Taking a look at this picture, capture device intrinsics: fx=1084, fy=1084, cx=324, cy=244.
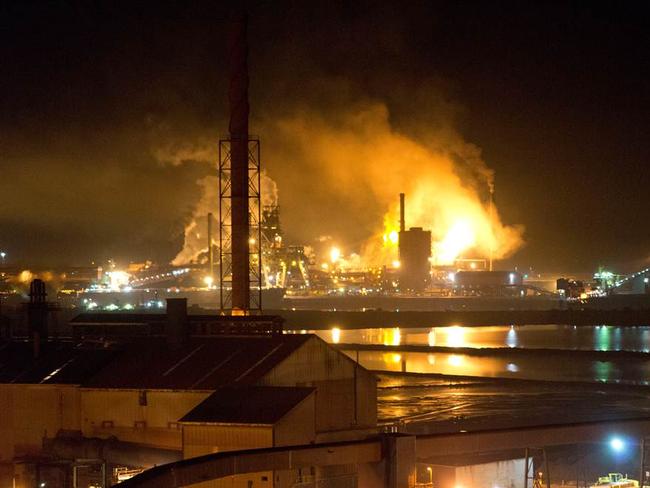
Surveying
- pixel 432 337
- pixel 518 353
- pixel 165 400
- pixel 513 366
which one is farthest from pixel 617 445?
pixel 432 337

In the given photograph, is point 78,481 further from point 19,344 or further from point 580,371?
point 580,371

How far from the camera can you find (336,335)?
242 ft

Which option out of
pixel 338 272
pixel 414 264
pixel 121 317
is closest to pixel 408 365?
pixel 121 317

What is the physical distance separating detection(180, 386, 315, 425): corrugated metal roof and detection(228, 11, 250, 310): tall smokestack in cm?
1946

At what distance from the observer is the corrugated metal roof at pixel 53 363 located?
2314cm

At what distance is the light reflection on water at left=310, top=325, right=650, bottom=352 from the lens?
6275 centimetres

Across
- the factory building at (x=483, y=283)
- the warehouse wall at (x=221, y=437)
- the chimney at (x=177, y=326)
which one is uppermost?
the factory building at (x=483, y=283)

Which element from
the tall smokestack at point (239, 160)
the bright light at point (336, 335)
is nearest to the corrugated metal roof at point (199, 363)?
the tall smokestack at point (239, 160)

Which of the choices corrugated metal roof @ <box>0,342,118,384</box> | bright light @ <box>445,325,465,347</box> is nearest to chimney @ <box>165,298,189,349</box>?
corrugated metal roof @ <box>0,342,118,384</box>

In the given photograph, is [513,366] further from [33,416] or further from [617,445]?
[33,416]

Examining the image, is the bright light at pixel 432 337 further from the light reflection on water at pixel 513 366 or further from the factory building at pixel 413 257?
the factory building at pixel 413 257

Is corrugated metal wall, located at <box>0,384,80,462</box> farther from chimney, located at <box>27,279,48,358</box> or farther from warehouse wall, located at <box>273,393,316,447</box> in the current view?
chimney, located at <box>27,279,48,358</box>

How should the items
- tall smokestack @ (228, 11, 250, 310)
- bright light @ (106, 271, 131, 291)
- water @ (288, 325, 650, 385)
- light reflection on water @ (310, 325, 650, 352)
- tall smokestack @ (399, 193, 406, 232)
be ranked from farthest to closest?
1. bright light @ (106, 271, 131, 291)
2. tall smokestack @ (399, 193, 406, 232)
3. light reflection on water @ (310, 325, 650, 352)
4. water @ (288, 325, 650, 385)
5. tall smokestack @ (228, 11, 250, 310)

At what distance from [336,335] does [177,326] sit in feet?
164
